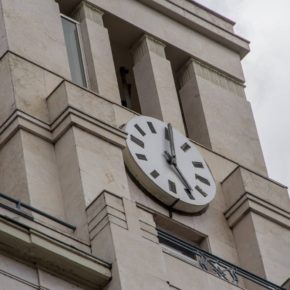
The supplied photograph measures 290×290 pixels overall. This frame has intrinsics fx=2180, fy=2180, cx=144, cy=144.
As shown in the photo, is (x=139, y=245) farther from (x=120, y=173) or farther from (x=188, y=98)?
(x=188, y=98)

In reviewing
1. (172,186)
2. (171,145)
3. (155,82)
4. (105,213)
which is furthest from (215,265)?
(155,82)

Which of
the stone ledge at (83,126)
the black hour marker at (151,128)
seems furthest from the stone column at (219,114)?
the stone ledge at (83,126)

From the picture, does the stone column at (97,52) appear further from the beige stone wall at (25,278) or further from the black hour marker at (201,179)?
the beige stone wall at (25,278)

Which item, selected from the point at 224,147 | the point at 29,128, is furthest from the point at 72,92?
the point at 224,147

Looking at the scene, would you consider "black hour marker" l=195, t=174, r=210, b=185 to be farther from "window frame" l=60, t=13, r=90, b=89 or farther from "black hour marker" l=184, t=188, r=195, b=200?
"window frame" l=60, t=13, r=90, b=89

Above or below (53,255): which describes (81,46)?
above

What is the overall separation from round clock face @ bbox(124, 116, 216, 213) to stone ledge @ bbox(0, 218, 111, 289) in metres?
4.58

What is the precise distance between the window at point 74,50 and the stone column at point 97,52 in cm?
10

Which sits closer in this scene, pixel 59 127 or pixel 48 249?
pixel 48 249

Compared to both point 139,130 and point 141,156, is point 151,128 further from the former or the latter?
point 141,156

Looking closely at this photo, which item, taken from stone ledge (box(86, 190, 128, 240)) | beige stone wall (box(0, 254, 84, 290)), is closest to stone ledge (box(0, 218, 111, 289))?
beige stone wall (box(0, 254, 84, 290))

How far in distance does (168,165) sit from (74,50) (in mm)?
3166

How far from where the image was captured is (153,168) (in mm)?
33719

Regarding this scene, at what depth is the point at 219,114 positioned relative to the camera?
3716 centimetres
